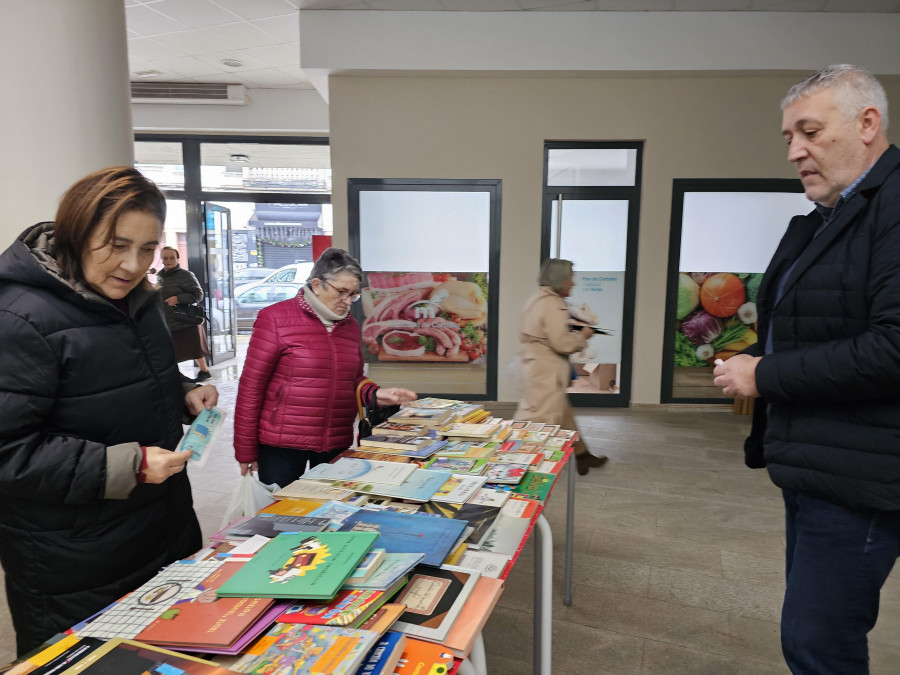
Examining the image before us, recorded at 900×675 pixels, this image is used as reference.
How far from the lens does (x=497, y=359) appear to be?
6188 millimetres

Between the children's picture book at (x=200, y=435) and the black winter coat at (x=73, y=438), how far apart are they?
0.37 ft

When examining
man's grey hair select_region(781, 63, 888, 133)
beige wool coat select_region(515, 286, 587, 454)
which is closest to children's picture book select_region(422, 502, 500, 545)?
man's grey hair select_region(781, 63, 888, 133)

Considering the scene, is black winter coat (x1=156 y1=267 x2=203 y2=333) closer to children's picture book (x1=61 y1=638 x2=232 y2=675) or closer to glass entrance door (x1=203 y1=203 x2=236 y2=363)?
glass entrance door (x1=203 y1=203 x2=236 y2=363)

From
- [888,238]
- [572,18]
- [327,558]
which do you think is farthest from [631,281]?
[327,558]

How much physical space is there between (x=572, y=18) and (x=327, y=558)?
5649 millimetres

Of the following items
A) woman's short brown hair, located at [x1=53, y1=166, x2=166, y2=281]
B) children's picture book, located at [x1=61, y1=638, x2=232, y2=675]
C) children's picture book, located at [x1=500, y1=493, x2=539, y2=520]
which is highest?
woman's short brown hair, located at [x1=53, y1=166, x2=166, y2=281]

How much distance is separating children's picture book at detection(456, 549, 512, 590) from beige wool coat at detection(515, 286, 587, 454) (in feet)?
7.35

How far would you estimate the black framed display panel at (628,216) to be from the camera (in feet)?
19.7

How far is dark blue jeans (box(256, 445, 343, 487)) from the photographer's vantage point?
7.97 ft

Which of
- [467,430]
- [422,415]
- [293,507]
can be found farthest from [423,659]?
[422,415]

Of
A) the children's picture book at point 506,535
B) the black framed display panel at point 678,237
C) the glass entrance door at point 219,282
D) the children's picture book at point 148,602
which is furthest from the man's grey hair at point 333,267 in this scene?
the glass entrance door at point 219,282

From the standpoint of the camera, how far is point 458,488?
1.72 meters

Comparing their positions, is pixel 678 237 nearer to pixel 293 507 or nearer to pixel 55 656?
pixel 293 507

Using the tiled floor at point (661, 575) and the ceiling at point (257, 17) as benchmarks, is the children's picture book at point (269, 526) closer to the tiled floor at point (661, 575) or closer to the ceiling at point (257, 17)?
the tiled floor at point (661, 575)
